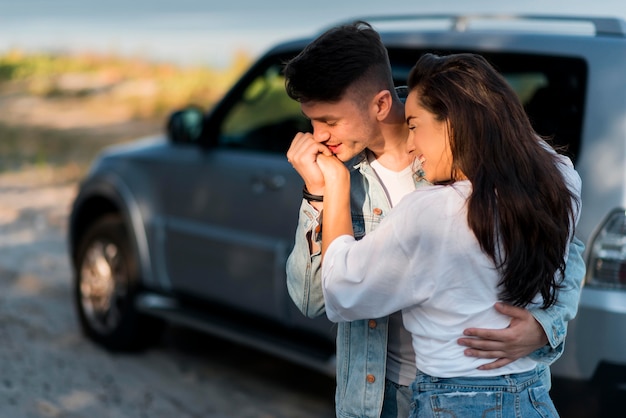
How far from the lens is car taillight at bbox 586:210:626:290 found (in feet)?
11.2

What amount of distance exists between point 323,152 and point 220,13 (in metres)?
28.8

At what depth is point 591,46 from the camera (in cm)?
366

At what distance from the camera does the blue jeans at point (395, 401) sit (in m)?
2.36

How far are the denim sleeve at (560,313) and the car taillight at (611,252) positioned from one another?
122cm

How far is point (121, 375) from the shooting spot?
5.11m

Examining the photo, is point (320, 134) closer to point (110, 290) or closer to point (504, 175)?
point (504, 175)

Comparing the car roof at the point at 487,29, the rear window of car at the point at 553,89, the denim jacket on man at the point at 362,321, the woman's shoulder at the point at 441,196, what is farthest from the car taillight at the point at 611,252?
the woman's shoulder at the point at 441,196

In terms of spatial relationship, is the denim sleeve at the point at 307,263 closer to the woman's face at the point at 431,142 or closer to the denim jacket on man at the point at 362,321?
the denim jacket on man at the point at 362,321

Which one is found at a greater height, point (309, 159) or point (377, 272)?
point (309, 159)

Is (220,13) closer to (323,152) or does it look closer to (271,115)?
(271,115)

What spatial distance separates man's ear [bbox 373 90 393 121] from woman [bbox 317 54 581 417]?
22cm

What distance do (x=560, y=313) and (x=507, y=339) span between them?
0.19m

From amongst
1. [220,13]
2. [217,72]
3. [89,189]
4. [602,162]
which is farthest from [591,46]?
[220,13]

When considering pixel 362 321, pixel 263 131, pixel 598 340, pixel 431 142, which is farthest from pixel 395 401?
pixel 263 131
